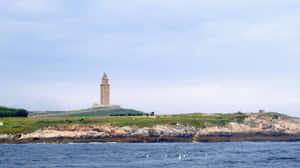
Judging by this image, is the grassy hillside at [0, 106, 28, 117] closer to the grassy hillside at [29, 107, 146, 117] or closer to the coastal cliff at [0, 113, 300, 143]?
the grassy hillside at [29, 107, 146, 117]

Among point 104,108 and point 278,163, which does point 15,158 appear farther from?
point 104,108

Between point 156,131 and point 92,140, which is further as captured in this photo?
point 156,131

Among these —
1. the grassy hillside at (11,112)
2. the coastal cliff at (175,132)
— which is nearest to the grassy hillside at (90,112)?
the grassy hillside at (11,112)

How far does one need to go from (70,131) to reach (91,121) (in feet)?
43.8

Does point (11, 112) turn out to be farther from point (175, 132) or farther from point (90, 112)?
point (175, 132)

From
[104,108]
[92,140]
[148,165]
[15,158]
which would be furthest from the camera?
[104,108]

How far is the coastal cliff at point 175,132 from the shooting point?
122938mm

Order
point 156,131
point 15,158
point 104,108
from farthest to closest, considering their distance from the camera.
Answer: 1. point 104,108
2. point 156,131
3. point 15,158

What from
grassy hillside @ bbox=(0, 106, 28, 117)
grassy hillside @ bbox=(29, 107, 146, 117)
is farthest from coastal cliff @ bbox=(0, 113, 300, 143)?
grassy hillside @ bbox=(29, 107, 146, 117)

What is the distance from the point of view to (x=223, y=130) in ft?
447

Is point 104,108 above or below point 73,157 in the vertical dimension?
above

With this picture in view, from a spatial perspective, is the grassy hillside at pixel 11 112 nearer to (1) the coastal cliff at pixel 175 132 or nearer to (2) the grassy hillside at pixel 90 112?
(2) the grassy hillside at pixel 90 112

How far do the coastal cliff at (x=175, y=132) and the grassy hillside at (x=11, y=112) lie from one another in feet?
134

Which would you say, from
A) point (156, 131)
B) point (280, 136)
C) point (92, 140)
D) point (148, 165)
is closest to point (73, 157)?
point (148, 165)
